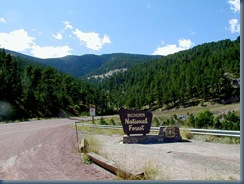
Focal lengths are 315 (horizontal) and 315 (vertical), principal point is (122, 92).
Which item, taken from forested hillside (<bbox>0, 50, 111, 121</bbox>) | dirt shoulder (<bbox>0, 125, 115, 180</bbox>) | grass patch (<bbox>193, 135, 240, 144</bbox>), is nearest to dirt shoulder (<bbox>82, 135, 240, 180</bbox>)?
dirt shoulder (<bbox>0, 125, 115, 180</bbox>)

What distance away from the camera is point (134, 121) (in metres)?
16.3

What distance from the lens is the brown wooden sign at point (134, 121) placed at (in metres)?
16.0

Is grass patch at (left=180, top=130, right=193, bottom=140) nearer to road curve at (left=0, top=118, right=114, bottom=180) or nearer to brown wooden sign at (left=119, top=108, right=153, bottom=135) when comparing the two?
brown wooden sign at (left=119, top=108, right=153, bottom=135)

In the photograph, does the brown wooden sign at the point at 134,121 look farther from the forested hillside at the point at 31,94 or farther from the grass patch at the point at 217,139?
the forested hillside at the point at 31,94

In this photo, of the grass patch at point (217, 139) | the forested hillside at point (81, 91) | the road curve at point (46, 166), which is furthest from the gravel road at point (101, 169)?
the forested hillside at point (81, 91)

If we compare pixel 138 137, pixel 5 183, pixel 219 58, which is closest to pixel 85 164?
pixel 5 183

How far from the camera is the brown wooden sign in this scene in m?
16.0

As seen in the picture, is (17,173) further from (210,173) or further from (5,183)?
(210,173)

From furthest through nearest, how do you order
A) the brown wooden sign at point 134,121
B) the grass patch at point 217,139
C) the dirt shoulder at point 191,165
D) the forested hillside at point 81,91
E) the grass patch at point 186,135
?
the forested hillside at point 81,91
the grass patch at point 186,135
the brown wooden sign at point 134,121
the grass patch at point 217,139
the dirt shoulder at point 191,165

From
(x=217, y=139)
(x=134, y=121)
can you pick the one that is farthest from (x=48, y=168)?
(x=217, y=139)

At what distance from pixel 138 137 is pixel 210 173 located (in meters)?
8.35

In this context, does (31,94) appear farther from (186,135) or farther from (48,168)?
A: (48,168)

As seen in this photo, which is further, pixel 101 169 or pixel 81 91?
pixel 81 91

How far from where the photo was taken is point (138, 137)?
52.0 ft
